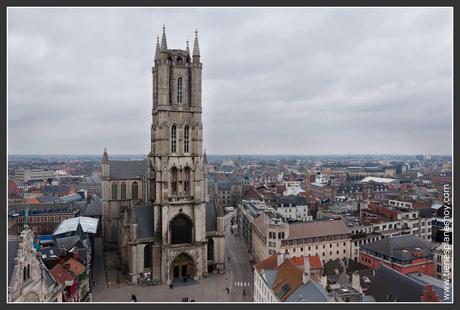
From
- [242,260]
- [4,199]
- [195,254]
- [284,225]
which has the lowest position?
[242,260]

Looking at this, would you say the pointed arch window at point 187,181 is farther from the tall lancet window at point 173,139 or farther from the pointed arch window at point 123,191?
the pointed arch window at point 123,191

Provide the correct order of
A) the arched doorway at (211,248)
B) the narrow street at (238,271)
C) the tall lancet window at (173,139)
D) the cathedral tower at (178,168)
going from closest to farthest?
1. the narrow street at (238,271)
2. the cathedral tower at (178,168)
3. the tall lancet window at (173,139)
4. the arched doorway at (211,248)

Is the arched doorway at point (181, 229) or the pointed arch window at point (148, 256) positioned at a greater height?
the arched doorway at point (181, 229)

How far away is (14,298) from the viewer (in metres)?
28.5

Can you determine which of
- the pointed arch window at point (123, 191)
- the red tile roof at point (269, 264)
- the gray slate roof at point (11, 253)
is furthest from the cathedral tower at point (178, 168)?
the gray slate roof at point (11, 253)

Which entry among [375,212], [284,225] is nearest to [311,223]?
[284,225]

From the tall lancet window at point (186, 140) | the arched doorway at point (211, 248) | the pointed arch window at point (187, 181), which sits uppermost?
the tall lancet window at point (186, 140)

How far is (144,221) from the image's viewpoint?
5303 centimetres

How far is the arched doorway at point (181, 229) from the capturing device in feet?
172

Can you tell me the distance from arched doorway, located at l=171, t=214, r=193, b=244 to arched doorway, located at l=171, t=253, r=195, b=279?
7.19 ft

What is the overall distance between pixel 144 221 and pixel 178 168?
9.26 meters

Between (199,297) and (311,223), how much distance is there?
22901 mm

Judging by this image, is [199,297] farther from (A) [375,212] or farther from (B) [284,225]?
(A) [375,212]

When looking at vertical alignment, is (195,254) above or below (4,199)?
below
